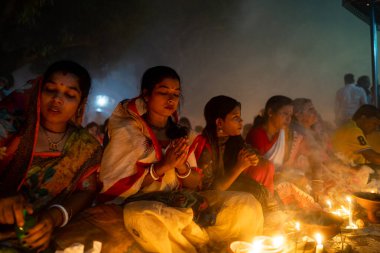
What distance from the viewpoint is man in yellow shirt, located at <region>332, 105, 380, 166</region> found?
5590 millimetres

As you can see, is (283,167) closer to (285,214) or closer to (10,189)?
(285,214)

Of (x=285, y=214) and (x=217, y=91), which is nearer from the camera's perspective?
(x=285, y=214)

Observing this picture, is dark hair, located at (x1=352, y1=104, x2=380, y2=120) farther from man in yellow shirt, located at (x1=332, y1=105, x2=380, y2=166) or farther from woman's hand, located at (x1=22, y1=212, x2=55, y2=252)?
woman's hand, located at (x1=22, y1=212, x2=55, y2=252)

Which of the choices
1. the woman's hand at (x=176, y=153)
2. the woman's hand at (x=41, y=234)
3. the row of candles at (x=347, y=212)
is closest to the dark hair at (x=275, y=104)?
the row of candles at (x=347, y=212)

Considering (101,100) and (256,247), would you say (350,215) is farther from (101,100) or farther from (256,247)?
(101,100)

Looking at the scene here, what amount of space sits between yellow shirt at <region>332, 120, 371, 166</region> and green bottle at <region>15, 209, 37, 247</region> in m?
5.65

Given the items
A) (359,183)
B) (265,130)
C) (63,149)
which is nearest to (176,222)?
(63,149)

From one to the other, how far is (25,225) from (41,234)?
135 millimetres

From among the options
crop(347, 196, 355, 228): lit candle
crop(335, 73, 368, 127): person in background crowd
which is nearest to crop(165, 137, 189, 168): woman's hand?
crop(347, 196, 355, 228): lit candle

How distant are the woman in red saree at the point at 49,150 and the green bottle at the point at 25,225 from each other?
0.05 meters

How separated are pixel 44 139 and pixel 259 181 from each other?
2.77 metres

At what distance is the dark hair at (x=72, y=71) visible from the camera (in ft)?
8.07

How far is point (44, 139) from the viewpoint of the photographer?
2484mm

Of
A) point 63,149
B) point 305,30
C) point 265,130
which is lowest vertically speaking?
point 63,149
